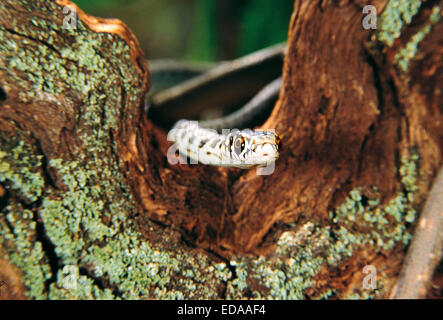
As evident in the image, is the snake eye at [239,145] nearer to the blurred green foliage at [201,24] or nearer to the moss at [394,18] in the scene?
the moss at [394,18]

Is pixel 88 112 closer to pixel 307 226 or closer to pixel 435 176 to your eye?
pixel 307 226

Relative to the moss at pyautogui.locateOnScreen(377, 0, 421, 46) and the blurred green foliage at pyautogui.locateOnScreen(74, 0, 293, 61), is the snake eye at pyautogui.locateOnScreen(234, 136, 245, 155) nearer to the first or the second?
the moss at pyautogui.locateOnScreen(377, 0, 421, 46)

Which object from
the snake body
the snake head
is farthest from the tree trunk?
the snake head

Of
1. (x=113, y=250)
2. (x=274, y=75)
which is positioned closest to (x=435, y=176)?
(x=113, y=250)

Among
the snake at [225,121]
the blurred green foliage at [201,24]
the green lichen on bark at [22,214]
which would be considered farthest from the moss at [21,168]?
the blurred green foliage at [201,24]

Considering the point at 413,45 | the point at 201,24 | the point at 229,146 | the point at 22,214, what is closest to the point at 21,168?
the point at 22,214

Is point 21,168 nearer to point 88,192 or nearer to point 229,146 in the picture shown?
point 88,192
